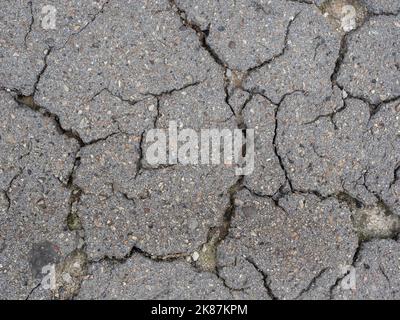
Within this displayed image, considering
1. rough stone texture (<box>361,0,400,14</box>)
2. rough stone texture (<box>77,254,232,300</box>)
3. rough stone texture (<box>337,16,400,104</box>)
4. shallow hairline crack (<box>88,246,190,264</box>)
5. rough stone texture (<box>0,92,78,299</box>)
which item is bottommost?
rough stone texture (<box>77,254,232,300</box>)

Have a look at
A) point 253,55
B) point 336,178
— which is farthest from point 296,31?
point 336,178

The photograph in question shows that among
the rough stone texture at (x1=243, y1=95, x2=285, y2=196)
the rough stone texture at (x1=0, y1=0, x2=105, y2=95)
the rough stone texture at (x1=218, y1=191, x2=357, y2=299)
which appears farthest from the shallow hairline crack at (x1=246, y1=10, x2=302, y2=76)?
the rough stone texture at (x1=0, y1=0, x2=105, y2=95)

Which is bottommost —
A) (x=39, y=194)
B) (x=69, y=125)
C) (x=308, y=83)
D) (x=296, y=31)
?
(x=39, y=194)

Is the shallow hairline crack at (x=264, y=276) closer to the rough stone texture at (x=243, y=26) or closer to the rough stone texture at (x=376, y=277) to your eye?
the rough stone texture at (x=376, y=277)

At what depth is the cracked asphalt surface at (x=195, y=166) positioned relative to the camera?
355 centimetres

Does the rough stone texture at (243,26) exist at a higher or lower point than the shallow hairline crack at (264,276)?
higher

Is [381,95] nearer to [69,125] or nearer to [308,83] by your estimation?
[308,83]

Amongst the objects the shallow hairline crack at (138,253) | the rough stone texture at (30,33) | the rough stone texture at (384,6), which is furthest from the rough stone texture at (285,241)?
the rough stone texture at (30,33)

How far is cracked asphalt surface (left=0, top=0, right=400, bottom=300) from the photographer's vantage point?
3.55 meters

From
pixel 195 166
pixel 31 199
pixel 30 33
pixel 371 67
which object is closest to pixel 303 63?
pixel 371 67

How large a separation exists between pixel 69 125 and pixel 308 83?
140 cm

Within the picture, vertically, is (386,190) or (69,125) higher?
(69,125)

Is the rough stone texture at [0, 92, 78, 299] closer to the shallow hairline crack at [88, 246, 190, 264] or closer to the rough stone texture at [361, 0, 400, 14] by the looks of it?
the shallow hairline crack at [88, 246, 190, 264]

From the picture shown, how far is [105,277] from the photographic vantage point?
354 centimetres
